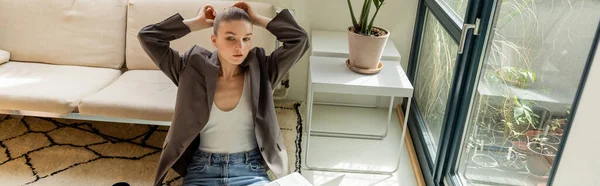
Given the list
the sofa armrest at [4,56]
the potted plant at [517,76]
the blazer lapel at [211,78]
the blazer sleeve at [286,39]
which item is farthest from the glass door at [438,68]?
the sofa armrest at [4,56]

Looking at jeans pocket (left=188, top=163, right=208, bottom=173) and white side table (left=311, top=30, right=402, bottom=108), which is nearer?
jeans pocket (left=188, top=163, right=208, bottom=173)

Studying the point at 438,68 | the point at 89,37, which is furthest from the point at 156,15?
the point at 438,68

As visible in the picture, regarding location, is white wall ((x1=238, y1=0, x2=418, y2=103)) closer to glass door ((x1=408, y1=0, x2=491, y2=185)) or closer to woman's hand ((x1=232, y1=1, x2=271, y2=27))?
glass door ((x1=408, y1=0, x2=491, y2=185))

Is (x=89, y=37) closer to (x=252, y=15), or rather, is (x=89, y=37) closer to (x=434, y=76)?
(x=252, y=15)

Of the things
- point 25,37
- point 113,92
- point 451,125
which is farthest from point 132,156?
point 451,125

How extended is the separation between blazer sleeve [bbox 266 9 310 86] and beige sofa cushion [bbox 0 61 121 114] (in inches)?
37.3

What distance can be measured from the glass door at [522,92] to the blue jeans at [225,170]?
2.43 feet

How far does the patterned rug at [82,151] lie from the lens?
6.68 ft

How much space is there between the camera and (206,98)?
5.11 feet

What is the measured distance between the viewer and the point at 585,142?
3.26ft

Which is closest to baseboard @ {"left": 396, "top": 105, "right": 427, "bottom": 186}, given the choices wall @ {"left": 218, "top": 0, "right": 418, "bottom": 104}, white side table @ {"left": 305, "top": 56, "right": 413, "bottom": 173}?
white side table @ {"left": 305, "top": 56, "right": 413, "bottom": 173}

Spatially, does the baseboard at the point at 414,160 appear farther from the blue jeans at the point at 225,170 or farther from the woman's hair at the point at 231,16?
the woman's hair at the point at 231,16

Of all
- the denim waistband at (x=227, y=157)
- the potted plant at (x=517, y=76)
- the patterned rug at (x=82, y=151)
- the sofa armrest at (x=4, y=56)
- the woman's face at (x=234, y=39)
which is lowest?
the patterned rug at (x=82, y=151)

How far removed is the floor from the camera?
7.02 ft
